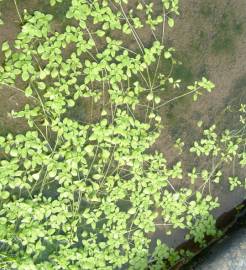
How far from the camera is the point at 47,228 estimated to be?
2.39 meters

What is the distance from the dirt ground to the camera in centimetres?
269

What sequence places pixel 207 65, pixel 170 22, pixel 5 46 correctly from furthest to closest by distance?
pixel 207 65 < pixel 170 22 < pixel 5 46

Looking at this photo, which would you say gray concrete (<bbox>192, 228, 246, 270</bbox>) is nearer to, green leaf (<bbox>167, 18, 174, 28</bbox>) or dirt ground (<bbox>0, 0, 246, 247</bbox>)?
dirt ground (<bbox>0, 0, 246, 247</bbox>)

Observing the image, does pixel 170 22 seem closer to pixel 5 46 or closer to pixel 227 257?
pixel 5 46

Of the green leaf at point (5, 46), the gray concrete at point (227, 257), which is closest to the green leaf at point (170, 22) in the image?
the green leaf at point (5, 46)

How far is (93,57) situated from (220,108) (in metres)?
0.94

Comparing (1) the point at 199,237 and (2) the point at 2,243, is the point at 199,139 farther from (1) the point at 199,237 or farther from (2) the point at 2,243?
(2) the point at 2,243

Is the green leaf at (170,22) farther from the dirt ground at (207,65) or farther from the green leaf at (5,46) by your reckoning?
the green leaf at (5,46)

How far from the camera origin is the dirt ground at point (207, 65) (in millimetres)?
2693

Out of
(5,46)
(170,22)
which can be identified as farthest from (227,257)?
(5,46)

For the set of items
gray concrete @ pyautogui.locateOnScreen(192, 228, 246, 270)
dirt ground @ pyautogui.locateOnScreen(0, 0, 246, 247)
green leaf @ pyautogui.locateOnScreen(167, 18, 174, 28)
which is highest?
green leaf @ pyautogui.locateOnScreen(167, 18, 174, 28)

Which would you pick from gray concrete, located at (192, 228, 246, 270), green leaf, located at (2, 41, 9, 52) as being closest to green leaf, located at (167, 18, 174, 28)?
green leaf, located at (2, 41, 9, 52)

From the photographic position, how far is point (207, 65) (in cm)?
277

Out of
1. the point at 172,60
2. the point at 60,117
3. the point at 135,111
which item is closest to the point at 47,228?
the point at 60,117
